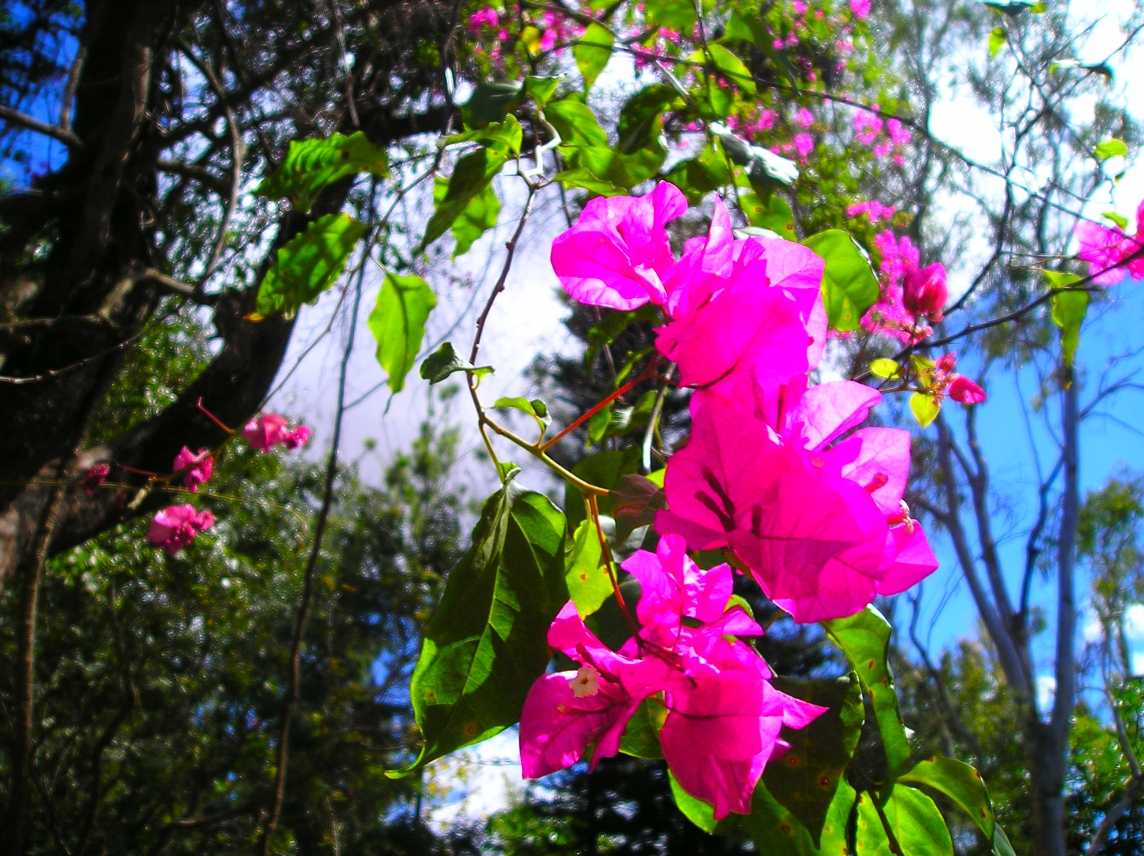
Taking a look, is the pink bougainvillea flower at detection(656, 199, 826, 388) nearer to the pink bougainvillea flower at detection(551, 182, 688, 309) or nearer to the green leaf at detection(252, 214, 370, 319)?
the pink bougainvillea flower at detection(551, 182, 688, 309)

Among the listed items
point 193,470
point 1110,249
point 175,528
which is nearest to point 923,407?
point 1110,249

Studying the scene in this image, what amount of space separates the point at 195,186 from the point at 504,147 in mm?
1720

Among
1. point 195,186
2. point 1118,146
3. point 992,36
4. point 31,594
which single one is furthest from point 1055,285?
point 195,186

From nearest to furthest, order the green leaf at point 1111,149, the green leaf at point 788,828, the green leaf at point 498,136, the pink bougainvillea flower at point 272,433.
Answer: the green leaf at point 788,828 < the green leaf at point 498,136 < the green leaf at point 1111,149 < the pink bougainvillea flower at point 272,433

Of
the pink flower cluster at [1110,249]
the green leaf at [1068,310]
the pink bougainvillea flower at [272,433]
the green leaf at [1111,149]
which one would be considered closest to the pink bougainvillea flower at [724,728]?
the green leaf at [1068,310]

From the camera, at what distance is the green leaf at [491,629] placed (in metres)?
0.32

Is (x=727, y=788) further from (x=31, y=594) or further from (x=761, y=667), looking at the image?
(x=31, y=594)

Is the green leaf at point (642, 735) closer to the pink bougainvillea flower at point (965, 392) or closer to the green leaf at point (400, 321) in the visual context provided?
the green leaf at point (400, 321)

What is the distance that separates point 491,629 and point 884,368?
16.1 inches

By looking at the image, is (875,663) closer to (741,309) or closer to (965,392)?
(741,309)

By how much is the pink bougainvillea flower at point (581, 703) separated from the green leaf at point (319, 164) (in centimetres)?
40

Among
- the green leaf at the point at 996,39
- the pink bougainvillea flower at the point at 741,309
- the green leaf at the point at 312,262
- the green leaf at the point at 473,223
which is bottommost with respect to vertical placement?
the pink bougainvillea flower at the point at 741,309

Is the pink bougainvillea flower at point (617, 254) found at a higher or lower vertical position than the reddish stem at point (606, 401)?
higher

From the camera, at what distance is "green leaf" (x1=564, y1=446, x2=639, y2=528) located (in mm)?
420
